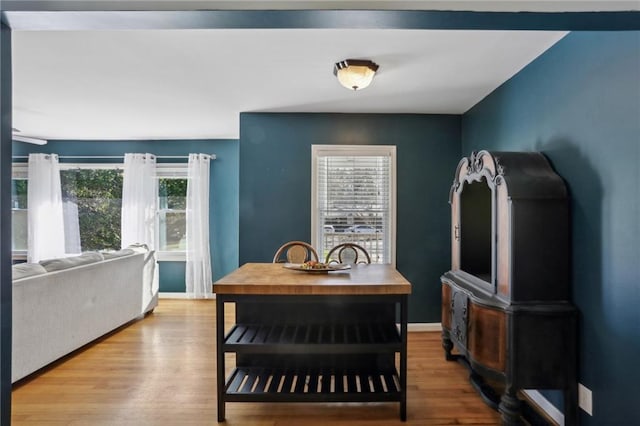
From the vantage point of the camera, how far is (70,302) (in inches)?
135

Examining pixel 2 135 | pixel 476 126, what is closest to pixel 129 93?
pixel 2 135

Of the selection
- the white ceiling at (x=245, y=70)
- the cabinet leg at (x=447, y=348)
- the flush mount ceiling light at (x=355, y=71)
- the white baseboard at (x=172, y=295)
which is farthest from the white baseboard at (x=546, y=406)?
the white baseboard at (x=172, y=295)

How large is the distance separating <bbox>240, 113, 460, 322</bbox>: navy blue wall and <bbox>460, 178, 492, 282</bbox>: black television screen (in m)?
1.14

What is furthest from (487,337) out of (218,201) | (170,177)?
(170,177)

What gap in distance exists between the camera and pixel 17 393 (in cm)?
277

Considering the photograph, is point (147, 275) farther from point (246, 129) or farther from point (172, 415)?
point (172, 415)

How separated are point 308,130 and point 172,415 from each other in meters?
2.98

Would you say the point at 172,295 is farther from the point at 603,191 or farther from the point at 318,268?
the point at 603,191

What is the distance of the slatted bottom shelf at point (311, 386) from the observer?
2316 mm

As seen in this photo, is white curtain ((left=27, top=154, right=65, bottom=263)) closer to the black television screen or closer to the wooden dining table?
the wooden dining table

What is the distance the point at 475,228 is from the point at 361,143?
5.48ft

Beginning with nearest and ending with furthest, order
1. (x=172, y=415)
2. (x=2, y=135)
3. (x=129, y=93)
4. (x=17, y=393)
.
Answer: (x=2, y=135), (x=172, y=415), (x=17, y=393), (x=129, y=93)

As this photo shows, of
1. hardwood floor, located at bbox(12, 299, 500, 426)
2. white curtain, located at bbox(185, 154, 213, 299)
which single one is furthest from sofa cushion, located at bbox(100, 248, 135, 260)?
white curtain, located at bbox(185, 154, 213, 299)

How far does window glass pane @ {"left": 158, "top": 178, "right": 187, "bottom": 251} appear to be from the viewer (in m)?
5.92
